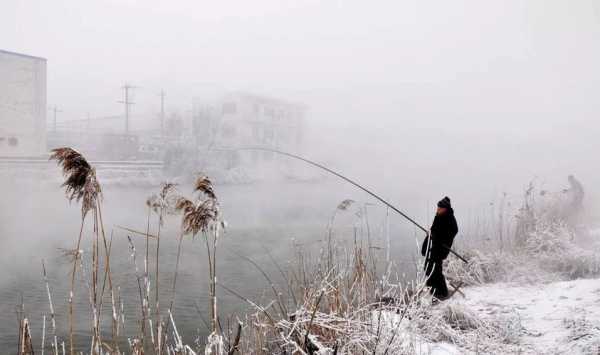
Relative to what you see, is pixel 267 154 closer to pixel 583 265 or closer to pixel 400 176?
pixel 400 176

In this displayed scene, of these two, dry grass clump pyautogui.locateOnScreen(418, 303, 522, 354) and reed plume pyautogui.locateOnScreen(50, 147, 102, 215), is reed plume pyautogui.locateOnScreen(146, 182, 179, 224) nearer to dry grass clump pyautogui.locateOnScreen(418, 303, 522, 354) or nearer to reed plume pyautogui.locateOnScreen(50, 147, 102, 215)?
reed plume pyautogui.locateOnScreen(50, 147, 102, 215)

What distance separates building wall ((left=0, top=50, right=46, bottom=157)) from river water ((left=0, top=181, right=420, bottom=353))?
3.07m

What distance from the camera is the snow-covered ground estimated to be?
179 inches

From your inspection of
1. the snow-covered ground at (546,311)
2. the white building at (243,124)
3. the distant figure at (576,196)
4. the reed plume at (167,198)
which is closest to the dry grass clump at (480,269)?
the snow-covered ground at (546,311)

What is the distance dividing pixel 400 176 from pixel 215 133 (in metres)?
22.4

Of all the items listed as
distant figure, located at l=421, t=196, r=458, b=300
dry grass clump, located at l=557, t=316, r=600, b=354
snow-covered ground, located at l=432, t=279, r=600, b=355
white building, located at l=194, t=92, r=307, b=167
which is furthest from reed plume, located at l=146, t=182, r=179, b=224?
white building, located at l=194, t=92, r=307, b=167

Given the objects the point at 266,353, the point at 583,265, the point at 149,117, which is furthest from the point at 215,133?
the point at 266,353

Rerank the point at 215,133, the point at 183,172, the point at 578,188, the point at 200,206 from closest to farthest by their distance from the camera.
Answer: the point at 200,206
the point at 578,188
the point at 183,172
the point at 215,133

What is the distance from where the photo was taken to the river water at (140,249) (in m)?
8.77

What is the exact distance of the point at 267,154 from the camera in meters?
49.0

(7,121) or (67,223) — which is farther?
(7,121)

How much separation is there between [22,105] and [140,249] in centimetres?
1914

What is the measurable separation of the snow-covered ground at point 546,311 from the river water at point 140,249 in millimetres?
1750

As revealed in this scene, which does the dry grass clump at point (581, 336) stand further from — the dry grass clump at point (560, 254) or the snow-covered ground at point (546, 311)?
the dry grass clump at point (560, 254)
